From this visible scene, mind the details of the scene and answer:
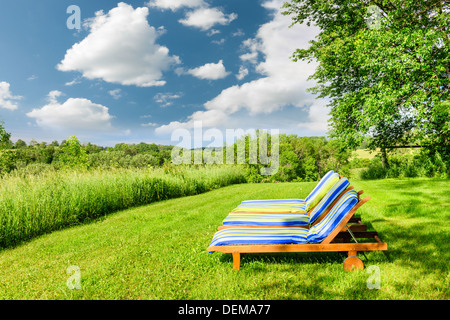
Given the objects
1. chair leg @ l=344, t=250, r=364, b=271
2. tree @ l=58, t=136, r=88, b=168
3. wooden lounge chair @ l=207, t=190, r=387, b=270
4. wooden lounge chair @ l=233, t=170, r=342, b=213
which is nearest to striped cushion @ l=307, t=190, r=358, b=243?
wooden lounge chair @ l=207, t=190, r=387, b=270

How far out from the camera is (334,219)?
3.48 meters

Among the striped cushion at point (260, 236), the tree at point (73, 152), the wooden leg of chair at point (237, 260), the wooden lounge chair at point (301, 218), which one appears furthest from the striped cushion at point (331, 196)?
the tree at point (73, 152)

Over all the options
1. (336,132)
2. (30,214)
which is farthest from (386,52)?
(30,214)

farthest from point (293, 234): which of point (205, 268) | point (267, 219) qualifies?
point (205, 268)

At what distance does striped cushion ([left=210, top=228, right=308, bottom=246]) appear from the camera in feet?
11.2

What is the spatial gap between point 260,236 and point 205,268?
3.01ft

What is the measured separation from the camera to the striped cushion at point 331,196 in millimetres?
4121

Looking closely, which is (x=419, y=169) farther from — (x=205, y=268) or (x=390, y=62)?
(x=205, y=268)

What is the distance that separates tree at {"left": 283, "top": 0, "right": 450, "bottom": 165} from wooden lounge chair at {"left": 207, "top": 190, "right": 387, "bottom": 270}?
762 cm

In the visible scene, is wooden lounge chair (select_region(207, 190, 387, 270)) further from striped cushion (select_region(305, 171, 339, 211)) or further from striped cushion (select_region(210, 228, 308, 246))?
striped cushion (select_region(305, 171, 339, 211))

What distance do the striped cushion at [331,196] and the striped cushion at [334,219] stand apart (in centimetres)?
49

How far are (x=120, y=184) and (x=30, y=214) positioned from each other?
11.1 ft

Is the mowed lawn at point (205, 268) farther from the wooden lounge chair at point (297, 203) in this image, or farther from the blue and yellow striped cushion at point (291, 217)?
the wooden lounge chair at point (297, 203)

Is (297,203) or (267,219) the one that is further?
(297,203)
